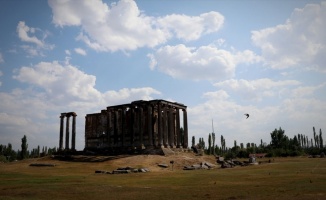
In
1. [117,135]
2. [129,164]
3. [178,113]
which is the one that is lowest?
[129,164]

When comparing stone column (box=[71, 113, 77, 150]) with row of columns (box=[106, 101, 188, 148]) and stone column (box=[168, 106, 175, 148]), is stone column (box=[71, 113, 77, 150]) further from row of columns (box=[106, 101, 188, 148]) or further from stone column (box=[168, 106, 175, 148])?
stone column (box=[168, 106, 175, 148])

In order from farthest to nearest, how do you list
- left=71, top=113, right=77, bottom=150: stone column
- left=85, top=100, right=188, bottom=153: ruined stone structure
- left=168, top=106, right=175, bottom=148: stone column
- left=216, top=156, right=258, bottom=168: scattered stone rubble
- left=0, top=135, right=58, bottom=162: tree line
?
1. left=0, top=135, right=58, bottom=162: tree line
2. left=71, top=113, right=77, bottom=150: stone column
3. left=168, top=106, right=175, bottom=148: stone column
4. left=85, top=100, right=188, bottom=153: ruined stone structure
5. left=216, top=156, right=258, bottom=168: scattered stone rubble

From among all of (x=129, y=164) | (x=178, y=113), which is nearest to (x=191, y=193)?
(x=129, y=164)

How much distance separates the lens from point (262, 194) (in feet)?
40.8

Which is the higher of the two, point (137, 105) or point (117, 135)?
point (137, 105)

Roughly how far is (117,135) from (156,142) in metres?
9.07

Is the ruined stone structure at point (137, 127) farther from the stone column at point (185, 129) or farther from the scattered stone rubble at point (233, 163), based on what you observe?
the scattered stone rubble at point (233, 163)

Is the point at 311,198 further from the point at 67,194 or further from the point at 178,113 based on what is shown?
the point at 178,113

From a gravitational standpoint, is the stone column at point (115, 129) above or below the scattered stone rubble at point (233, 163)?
above

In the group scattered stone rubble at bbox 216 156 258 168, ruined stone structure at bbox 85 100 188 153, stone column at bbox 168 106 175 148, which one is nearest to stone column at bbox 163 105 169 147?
ruined stone structure at bbox 85 100 188 153

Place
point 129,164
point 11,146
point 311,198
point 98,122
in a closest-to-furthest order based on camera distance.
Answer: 1. point 311,198
2. point 129,164
3. point 98,122
4. point 11,146

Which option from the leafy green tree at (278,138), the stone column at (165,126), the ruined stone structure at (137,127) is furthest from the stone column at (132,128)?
the leafy green tree at (278,138)

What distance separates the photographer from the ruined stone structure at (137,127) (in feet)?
165

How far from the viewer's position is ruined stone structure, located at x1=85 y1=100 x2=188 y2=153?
50.3 metres
